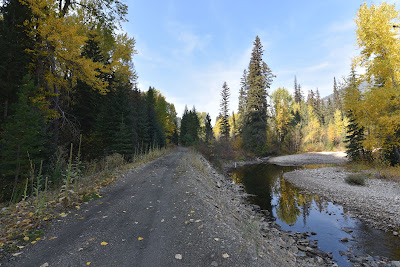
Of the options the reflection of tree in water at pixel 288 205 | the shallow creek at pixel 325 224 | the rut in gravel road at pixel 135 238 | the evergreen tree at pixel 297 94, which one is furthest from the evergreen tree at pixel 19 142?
the evergreen tree at pixel 297 94

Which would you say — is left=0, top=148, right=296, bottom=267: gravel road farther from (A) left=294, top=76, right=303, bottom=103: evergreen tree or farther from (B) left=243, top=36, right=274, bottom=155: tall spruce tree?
(A) left=294, top=76, right=303, bottom=103: evergreen tree

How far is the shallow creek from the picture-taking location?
246 inches

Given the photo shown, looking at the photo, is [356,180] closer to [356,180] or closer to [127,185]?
[356,180]

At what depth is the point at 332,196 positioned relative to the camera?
1158 cm

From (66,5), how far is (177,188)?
1117 centimetres

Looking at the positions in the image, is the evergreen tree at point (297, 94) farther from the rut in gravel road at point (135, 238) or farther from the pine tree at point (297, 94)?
the rut in gravel road at point (135, 238)

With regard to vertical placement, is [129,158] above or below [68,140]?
below

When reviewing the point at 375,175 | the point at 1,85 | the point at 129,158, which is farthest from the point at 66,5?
the point at 375,175

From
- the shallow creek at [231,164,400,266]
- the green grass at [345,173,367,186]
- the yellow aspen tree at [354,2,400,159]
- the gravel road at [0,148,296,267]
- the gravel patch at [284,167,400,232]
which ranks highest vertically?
the yellow aspen tree at [354,2,400,159]

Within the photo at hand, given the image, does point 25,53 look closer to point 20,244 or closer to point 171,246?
point 20,244

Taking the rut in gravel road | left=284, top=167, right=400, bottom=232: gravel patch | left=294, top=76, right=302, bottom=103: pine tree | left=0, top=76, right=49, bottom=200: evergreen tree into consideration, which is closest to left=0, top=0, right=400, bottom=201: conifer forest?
left=0, top=76, right=49, bottom=200: evergreen tree

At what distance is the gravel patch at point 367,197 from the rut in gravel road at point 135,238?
339 inches

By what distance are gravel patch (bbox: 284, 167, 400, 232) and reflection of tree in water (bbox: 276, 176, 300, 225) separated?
4.83ft

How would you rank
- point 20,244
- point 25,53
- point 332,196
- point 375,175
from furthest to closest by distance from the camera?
point 375,175
point 332,196
point 25,53
point 20,244
